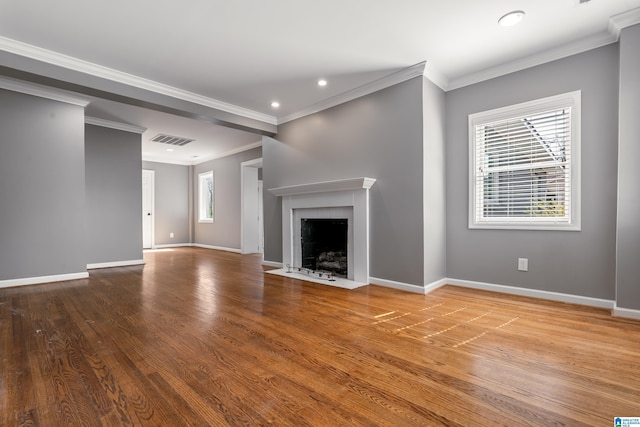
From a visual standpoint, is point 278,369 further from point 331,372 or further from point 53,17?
point 53,17

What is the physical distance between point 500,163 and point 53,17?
14.7ft

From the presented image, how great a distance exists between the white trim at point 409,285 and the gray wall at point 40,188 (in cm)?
415

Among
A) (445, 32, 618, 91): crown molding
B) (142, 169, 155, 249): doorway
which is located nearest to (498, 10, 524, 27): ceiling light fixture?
(445, 32, 618, 91): crown molding

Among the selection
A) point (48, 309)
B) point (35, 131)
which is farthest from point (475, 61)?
point (35, 131)

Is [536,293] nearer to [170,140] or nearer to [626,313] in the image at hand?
[626,313]

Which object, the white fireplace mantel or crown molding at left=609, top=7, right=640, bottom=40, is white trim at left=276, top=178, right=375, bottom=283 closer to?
the white fireplace mantel

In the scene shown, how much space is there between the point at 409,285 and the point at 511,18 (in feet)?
8.85

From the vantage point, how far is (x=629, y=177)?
2.53m

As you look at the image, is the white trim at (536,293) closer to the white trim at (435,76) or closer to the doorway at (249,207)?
the white trim at (435,76)

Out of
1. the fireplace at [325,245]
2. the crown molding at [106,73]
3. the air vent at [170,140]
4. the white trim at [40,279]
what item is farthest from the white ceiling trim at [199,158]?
the white trim at [40,279]

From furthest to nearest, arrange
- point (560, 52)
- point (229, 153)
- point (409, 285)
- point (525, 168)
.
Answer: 1. point (229, 153)
2. point (409, 285)
3. point (525, 168)
4. point (560, 52)

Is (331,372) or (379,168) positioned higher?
(379,168)

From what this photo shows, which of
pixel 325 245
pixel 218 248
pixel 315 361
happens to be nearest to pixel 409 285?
pixel 325 245

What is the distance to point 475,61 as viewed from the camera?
10.8 ft
